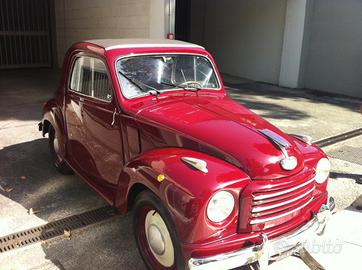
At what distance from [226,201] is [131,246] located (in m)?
1.23

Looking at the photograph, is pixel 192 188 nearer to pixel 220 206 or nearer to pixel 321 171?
pixel 220 206

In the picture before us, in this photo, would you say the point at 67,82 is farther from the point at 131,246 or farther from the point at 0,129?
the point at 0,129

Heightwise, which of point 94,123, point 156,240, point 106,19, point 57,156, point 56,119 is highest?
point 106,19

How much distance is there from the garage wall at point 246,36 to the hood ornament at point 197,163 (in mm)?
10523

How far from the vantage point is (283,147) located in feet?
9.07

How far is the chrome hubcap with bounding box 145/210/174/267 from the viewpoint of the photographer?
262 centimetres

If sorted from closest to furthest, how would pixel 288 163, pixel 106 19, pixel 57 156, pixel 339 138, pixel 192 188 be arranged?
1. pixel 192 188
2. pixel 288 163
3. pixel 57 156
4. pixel 339 138
5. pixel 106 19

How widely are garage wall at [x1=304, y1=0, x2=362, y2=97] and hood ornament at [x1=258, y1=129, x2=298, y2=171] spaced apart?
355 inches

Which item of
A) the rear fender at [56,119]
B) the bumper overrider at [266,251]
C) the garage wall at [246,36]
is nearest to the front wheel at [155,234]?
the bumper overrider at [266,251]

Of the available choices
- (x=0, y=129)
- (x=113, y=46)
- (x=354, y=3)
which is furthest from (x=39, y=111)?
(x=354, y=3)

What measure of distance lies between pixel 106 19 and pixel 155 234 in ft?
30.9

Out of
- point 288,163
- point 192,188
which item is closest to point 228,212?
point 192,188

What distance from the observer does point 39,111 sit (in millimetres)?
7902

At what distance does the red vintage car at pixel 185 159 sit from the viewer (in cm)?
238
